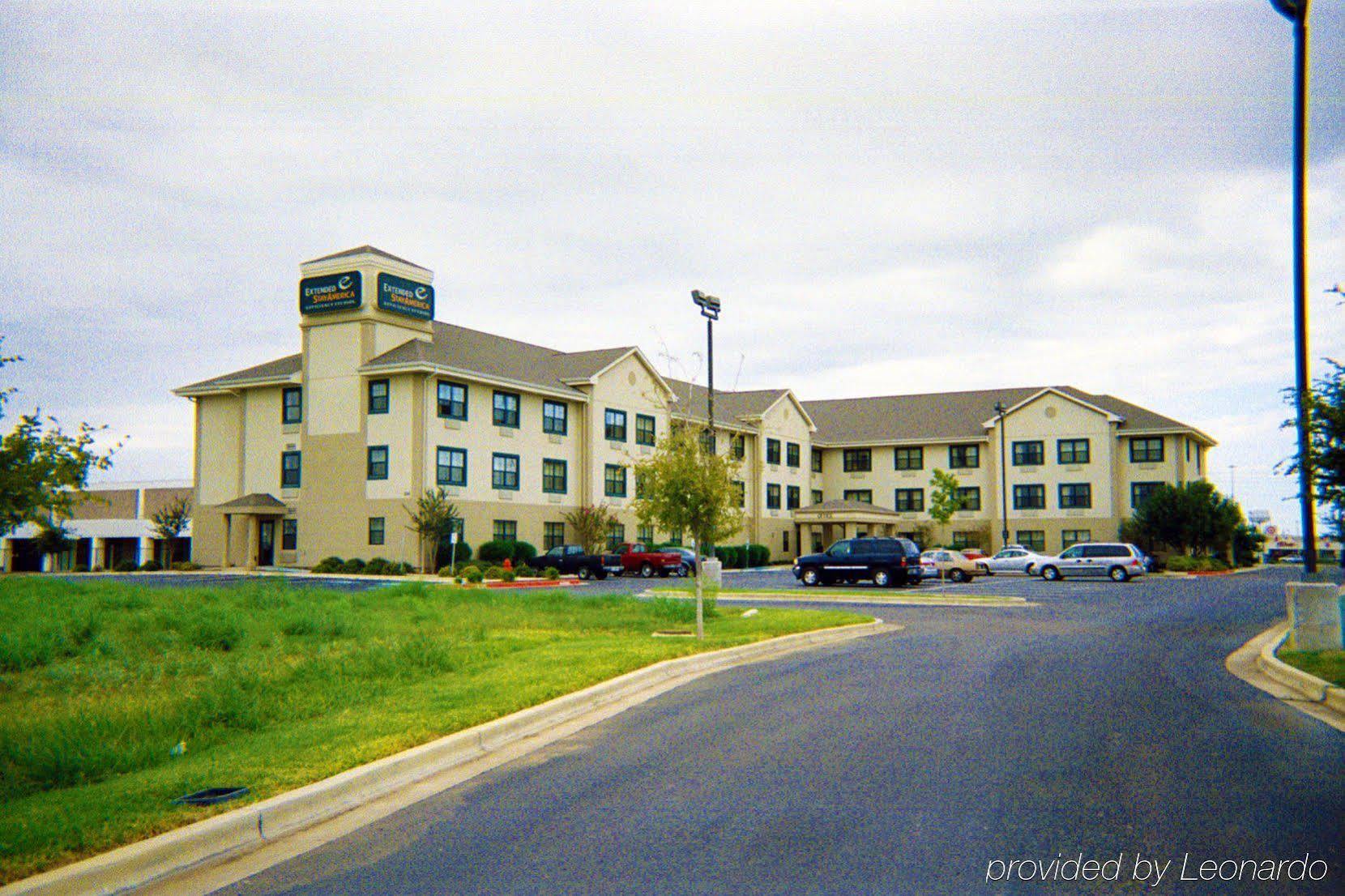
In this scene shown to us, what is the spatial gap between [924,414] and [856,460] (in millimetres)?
5438

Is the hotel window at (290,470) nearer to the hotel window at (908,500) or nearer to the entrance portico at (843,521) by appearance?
the entrance portico at (843,521)

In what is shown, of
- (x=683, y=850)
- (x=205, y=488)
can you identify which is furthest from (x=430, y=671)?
(x=205, y=488)

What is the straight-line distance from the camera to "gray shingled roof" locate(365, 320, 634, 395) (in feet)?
150

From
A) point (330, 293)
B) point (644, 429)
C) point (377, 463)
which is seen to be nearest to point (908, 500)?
point (644, 429)

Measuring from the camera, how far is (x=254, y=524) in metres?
49.0

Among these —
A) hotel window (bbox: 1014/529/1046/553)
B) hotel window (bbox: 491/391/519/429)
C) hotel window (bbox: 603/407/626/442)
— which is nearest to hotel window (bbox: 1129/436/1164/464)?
hotel window (bbox: 1014/529/1046/553)

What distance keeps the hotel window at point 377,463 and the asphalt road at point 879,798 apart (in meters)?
34.5

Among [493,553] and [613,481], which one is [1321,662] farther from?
[613,481]

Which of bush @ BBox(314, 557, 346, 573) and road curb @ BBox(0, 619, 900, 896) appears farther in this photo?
bush @ BBox(314, 557, 346, 573)

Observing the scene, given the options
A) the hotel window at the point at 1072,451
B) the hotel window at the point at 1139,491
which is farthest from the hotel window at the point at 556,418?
the hotel window at the point at 1139,491

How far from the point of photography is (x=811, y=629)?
745 inches

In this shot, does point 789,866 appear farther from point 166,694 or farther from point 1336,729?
point 166,694

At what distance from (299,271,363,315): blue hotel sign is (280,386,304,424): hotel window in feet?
12.4

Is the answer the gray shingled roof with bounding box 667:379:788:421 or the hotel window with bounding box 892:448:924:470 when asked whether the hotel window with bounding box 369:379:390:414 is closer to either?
the gray shingled roof with bounding box 667:379:788:421
